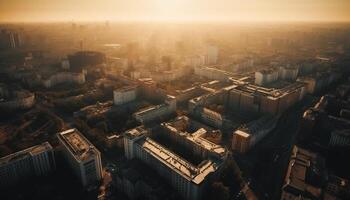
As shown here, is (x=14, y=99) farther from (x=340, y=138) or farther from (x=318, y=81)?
(x=318, y=81)

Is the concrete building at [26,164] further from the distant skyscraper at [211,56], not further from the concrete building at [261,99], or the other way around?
the distant skyscraper at [211,56]

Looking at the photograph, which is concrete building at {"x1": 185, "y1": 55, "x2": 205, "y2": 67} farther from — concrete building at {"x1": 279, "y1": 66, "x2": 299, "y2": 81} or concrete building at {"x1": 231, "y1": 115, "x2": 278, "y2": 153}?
concrete building at {"x1": 231, "y1": 115, "x2": 278, "y2": 153}

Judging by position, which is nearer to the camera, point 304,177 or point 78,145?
point 304,177

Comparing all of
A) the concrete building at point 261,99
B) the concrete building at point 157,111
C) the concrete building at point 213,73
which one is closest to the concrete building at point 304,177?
the concrete building at point 261,99

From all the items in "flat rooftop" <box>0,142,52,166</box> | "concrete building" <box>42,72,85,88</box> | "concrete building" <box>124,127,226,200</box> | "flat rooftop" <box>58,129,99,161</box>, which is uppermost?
"concrete building" <box>42,72,85,88</box>

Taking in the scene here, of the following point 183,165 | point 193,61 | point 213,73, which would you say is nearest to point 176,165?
point 183,165

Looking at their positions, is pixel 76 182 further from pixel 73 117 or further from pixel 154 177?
pixel 73 117

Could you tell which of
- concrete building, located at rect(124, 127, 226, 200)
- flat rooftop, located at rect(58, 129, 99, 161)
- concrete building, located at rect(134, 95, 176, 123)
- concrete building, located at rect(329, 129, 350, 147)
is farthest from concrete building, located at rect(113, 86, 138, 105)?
concrete building, located at rect(329, 129, 350, 147)

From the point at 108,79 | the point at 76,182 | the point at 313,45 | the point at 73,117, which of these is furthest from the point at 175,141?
the point at 313,45
